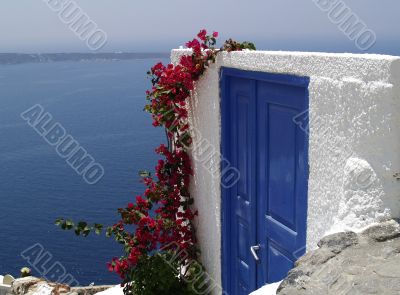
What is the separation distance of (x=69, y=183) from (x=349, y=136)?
59.0 m

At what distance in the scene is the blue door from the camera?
3.40 metres

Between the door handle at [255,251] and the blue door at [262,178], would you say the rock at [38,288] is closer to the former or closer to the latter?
the blue door at [262,178]

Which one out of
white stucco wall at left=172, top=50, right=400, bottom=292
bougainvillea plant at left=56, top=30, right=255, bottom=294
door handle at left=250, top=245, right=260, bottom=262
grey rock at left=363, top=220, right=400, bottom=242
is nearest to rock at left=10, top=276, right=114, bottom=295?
bougainvillea plant at left=56, top=30, right=255, bottom=294

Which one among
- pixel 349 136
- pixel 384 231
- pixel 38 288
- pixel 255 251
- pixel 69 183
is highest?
pixel 349 136

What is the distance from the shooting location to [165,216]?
5172 millimetres

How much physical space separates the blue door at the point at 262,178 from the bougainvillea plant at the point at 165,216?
0.61 m

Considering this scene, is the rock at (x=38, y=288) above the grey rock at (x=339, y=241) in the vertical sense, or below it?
below

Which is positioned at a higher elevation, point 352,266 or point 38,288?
point 352,266

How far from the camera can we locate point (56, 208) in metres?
53.6

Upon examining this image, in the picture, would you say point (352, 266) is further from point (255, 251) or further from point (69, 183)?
point (69, 183)

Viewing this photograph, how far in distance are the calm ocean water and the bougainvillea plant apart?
33184 millimetres

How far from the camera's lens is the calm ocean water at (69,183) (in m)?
44.8

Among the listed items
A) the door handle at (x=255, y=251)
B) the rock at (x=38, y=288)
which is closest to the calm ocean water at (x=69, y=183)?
the rock at (x=38, y=288)

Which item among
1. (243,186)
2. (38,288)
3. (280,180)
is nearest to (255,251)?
(243,186)
